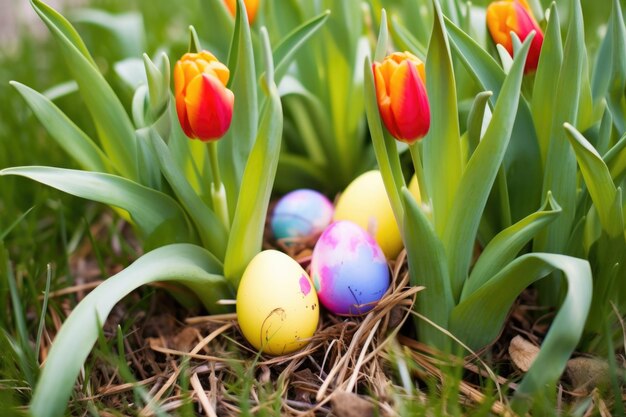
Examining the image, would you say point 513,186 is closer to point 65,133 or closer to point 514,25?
point 514,25

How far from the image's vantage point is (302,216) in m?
1.53

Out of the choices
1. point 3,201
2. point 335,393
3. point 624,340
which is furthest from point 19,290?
point 624,340

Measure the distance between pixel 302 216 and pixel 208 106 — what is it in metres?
0.50

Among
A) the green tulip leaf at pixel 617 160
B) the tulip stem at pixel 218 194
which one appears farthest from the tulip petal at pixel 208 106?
the green tulip leaf at pixel 617 160

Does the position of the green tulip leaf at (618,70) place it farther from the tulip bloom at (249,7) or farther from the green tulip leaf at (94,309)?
the green tulip leaf at (94,309)

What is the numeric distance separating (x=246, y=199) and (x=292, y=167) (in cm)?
56

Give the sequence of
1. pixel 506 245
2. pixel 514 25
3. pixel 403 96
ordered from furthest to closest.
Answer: pixel 514 25 → pixel 506 245 → pixel 403 96

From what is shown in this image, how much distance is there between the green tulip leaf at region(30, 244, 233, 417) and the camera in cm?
96

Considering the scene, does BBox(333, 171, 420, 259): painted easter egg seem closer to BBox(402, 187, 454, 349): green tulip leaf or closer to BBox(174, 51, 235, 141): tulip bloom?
BBox(402, 187, 454, 349): green tulip leaf

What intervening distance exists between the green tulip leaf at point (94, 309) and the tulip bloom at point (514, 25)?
2.27 feet

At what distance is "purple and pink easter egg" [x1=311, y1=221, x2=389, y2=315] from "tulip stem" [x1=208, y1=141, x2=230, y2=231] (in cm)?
19

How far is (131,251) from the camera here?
158 cm

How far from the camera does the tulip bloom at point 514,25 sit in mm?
1244

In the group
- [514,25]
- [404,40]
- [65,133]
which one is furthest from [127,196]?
[514,25]
